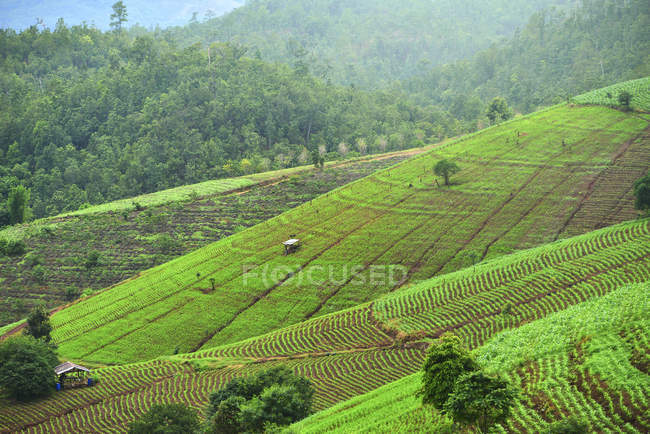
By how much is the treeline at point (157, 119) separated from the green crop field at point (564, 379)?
292ft

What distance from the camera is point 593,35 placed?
181000 millimetres

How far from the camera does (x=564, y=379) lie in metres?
26.6

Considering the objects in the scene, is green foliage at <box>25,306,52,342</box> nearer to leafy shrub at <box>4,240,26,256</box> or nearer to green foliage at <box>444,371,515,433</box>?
leafy shrub at <box>4,240,26,256</box>

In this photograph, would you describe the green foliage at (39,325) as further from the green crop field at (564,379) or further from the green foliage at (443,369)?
the green foliage at (443,369)

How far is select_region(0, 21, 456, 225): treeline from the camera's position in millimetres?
123125

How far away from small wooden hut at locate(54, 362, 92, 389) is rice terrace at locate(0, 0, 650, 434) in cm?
19

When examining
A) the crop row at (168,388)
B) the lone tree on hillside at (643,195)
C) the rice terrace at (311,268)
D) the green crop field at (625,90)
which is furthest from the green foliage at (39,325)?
the green crop field at (625,90)

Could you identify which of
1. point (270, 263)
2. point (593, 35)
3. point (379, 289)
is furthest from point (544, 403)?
point (593, 35)

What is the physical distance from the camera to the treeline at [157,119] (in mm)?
123125

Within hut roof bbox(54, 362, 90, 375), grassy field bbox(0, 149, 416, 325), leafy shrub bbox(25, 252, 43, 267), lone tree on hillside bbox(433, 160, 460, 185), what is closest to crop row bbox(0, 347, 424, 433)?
hut roof bbox(54, 362, 90, 375)

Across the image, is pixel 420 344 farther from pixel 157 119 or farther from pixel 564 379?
pixel 157 119

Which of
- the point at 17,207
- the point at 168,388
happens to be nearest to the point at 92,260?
the point at 17,207

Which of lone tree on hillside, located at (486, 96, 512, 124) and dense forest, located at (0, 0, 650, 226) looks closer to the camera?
lone tree on hillside, located at (486, 96, 512, 124)

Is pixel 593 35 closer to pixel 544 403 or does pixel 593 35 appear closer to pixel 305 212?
pixel 305 212
